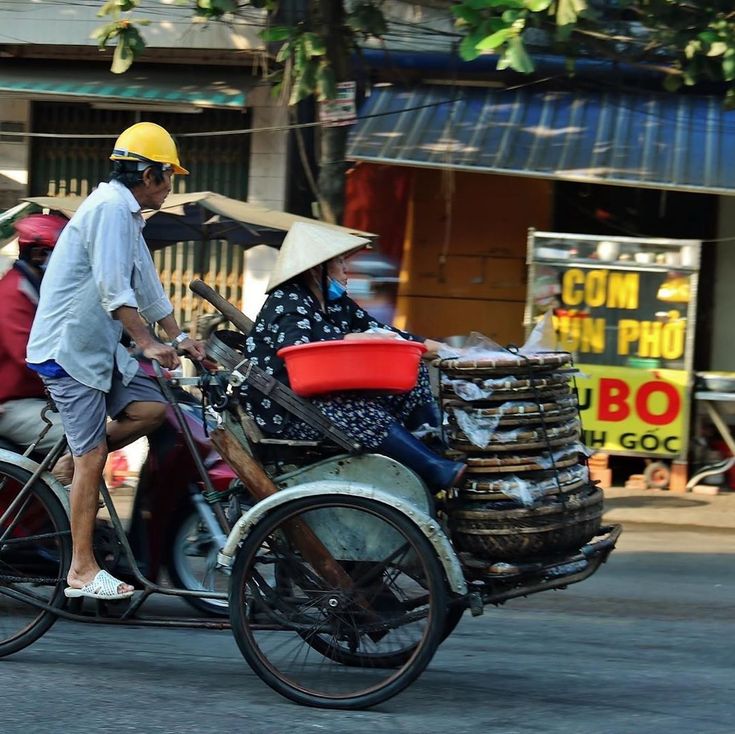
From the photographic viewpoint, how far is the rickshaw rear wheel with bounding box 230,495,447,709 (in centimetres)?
390

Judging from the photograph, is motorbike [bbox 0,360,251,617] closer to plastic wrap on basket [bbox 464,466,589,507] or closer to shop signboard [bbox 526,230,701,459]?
plastic wrap on basket [bbox 464,466,589,507]

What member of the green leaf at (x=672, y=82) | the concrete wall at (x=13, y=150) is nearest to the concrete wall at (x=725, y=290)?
the green leaf at (x=672, y=82)

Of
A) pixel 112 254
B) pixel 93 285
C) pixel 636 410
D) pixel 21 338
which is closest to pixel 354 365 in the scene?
pixel 112 254

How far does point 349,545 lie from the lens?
157 inches

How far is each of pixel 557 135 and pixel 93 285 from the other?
19.8 ft

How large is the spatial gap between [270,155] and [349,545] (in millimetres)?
7064

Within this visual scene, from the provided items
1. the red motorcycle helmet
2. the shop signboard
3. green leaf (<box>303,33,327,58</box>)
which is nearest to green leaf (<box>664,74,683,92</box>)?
the shop signboard

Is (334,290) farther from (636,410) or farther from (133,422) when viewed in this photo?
(636,410)

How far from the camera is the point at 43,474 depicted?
443cm

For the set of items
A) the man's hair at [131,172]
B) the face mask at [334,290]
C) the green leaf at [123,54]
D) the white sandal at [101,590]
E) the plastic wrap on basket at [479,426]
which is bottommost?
the white sandal at [101,590]

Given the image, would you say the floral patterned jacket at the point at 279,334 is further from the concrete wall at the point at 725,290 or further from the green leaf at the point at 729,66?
the concrete wall at the point at 725,290

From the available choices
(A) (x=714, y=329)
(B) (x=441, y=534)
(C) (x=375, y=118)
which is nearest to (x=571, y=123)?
(C) (x=375, y=118)

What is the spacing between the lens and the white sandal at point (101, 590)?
425 centimetres

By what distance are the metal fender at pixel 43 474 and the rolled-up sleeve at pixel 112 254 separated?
0.72 meters
